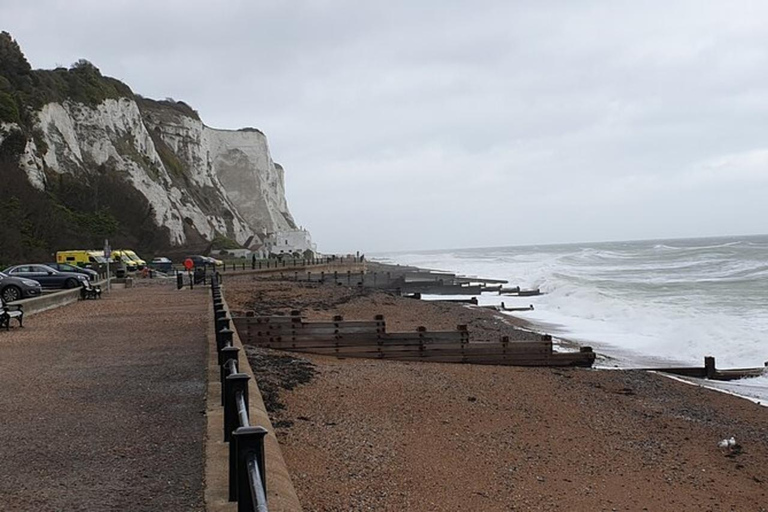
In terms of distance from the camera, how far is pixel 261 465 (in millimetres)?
2852

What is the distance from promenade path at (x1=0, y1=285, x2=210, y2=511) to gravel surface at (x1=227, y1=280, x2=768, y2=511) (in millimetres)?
1410

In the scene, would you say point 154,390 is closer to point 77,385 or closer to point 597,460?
point 77,385

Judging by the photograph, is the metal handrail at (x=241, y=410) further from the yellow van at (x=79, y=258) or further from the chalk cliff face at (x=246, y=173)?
the chalk cliff face at (x=246, y=173)

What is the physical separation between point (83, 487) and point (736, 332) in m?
22.4

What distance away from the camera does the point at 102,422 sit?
6.28 m

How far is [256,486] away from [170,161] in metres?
90.2

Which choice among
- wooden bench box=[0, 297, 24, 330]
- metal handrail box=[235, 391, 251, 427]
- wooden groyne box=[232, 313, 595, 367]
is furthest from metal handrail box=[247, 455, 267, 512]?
wooden bench box=[0, 297, 24, 330]

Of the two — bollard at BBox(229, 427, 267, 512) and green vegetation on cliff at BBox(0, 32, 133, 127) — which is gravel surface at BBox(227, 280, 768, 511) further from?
green vegetation on cliff at BBox(0, 32, 133, 127)

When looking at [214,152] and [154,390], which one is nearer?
[154,390]

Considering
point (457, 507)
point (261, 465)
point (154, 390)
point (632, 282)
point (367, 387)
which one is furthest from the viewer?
point (632, 282)

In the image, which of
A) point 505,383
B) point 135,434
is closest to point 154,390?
point 135,434

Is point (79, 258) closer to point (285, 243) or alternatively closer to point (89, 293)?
point (89, 293)

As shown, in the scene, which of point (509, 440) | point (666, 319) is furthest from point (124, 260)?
point (509, 440)

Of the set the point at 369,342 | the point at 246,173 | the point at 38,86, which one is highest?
the point at 38,86
